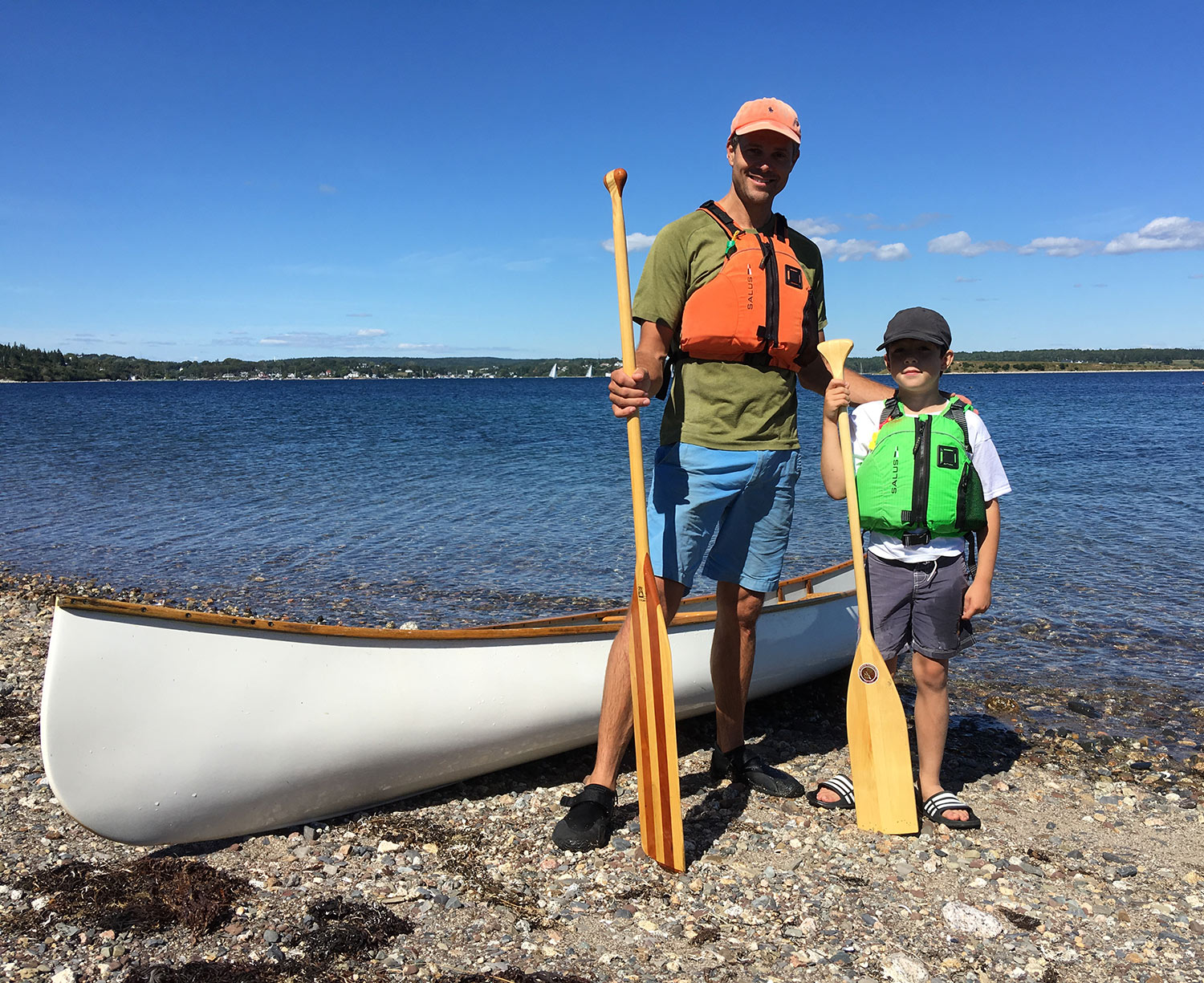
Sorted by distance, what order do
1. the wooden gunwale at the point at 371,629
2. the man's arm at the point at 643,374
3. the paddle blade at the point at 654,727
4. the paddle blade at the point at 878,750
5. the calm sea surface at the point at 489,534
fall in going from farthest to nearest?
the calm sea surface at the point at 489,534 → the paddle blade at the point at 878,750 → the paddle blade at the point at 654,727 → the man's arm at the point at 643,374 → the wooden gunwale at the point at 371,629

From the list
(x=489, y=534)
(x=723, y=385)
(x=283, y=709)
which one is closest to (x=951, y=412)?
(x=723, y=385)

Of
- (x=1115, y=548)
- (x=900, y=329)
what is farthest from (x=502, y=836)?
(x=1115, y=548)

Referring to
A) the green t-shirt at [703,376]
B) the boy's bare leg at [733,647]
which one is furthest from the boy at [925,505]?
the boy's bare leg at [733,647]

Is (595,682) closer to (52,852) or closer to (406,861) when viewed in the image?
(406,861)

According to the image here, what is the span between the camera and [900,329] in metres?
3.16

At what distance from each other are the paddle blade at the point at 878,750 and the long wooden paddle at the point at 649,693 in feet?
2.87

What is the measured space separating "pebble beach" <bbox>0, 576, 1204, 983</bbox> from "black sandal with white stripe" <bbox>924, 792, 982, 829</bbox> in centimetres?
5

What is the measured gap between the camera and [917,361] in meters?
3.21

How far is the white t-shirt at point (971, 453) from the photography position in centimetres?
315

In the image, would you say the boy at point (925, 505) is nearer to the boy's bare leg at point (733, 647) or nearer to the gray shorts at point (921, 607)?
the gray shorts at point (921, 607)

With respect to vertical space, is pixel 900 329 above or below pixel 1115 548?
above

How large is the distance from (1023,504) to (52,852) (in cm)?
1450

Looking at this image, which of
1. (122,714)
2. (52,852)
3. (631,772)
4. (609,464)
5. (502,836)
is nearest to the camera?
(122,714)

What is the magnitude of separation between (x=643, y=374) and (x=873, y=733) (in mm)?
1795
